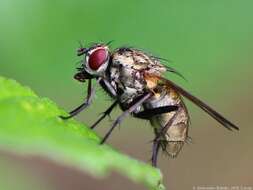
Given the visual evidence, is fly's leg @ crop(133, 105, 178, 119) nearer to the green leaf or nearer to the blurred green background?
the blurred green background

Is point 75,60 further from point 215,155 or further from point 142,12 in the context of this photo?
point 215,155

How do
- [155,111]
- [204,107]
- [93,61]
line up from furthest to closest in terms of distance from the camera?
[155,111] < [93,61] < [204,107]

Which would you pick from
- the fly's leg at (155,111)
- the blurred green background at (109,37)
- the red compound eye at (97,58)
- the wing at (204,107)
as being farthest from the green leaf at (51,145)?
the blurred green background at (109,37)

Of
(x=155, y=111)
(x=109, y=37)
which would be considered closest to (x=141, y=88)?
(x=155, y=111)

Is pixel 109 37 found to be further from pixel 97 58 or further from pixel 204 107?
pixel 204 107

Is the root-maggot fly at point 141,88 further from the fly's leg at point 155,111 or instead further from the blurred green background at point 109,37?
the blurred green background at point 109,37

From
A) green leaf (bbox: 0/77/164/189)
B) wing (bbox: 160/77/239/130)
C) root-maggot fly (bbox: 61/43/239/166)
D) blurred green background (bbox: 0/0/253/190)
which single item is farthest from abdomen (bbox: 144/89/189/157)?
green leaf (bbox: 0/77/164/189)
